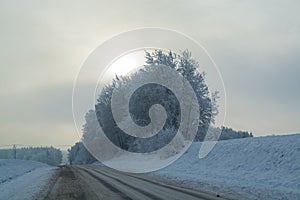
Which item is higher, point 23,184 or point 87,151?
point 87,151

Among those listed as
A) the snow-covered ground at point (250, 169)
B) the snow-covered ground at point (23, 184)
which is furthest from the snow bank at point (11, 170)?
the snow-covered ground at point (250, 169)

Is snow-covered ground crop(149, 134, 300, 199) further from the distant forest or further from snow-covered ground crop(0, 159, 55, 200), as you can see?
the distant forest

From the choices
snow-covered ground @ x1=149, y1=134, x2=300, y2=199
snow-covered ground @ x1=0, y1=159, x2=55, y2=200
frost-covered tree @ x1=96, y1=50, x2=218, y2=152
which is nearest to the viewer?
snow-covered ground @ x1=149, y1=134, x2=300, y2=199

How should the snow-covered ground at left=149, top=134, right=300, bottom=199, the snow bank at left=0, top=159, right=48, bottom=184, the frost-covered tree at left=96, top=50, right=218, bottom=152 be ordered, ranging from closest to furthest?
the snow-covered ground at left=149, top=134, right=300, bottom=199 < the snow bank at left=0, top=159, right=48, bottom=184 < the frost-covered tree at left=96, top=50, right=218, bottom=152

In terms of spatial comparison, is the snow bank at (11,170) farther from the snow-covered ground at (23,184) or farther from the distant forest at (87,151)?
the distant forest at (87,151)

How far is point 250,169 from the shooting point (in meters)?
26.8

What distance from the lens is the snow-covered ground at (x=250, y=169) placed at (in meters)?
18.7

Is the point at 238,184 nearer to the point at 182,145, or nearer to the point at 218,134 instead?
the point at 182,145

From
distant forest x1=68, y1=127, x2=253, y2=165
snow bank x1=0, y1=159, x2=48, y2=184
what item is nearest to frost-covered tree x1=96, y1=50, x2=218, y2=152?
distant forest x1=68, y1=127, x2=253, y2=165

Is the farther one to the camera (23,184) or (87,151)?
(87,151)

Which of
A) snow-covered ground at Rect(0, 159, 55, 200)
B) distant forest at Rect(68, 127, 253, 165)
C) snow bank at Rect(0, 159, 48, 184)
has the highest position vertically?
distant forest at Rect(68, 127, 253, 165)

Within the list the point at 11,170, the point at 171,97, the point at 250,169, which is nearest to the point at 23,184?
the point at 250,169

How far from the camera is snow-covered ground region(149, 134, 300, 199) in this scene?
61.4 ft

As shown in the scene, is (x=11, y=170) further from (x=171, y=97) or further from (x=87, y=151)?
(x=87, y=151)
